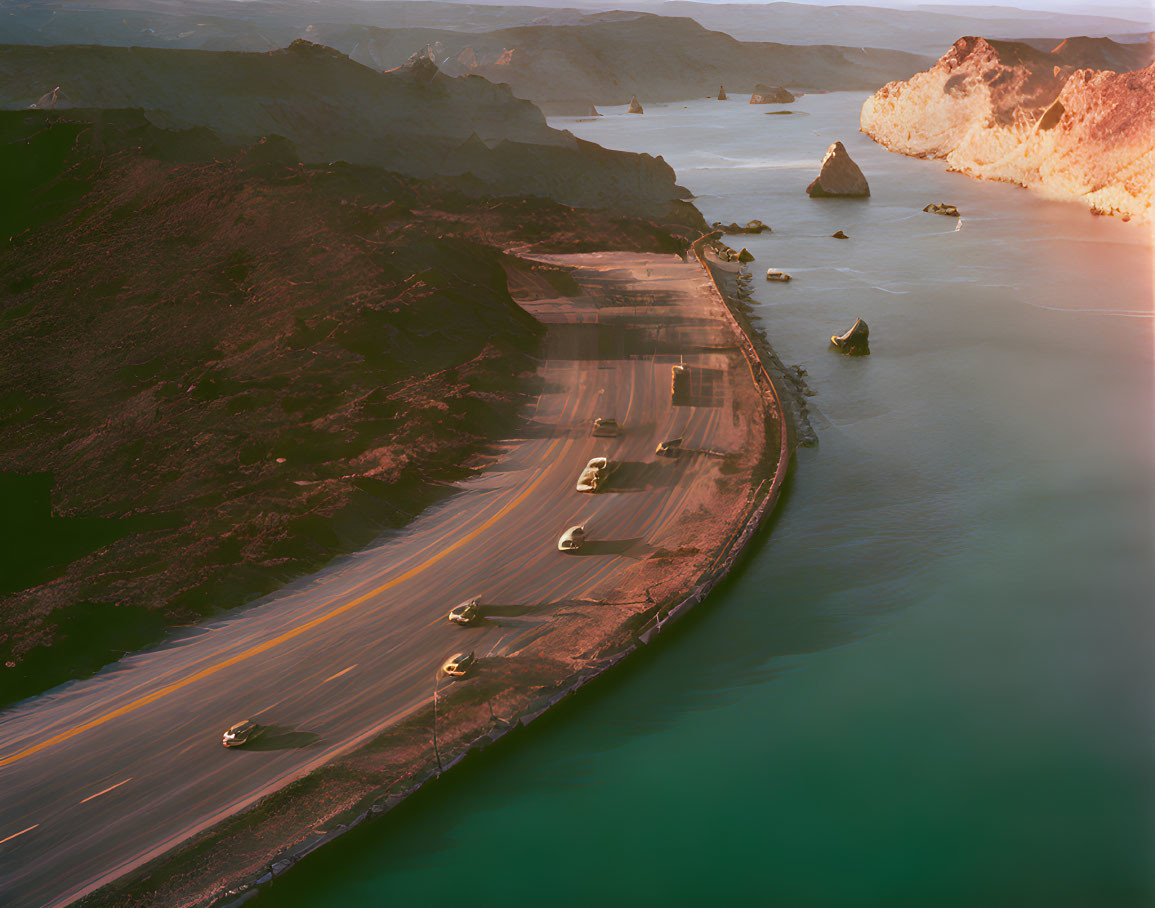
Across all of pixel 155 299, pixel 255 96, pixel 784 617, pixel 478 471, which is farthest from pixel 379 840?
pixel 255 96

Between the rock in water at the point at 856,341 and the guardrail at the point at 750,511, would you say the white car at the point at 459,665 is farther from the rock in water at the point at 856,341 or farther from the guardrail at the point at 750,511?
the rock in water at the point at 856,341

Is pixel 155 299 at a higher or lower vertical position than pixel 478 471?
higher

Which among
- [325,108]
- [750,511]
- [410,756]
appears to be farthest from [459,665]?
[325,108]

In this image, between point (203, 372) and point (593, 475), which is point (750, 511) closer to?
point (593, 475)

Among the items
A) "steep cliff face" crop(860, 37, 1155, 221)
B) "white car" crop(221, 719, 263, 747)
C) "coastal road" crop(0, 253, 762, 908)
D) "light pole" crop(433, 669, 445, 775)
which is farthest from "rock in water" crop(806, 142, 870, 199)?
"white car" crop(221, 719, 263, 747)

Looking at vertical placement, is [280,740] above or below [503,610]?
below

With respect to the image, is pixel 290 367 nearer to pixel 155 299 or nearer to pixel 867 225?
pixel 155 299

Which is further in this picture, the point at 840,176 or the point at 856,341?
the point at 840,176
